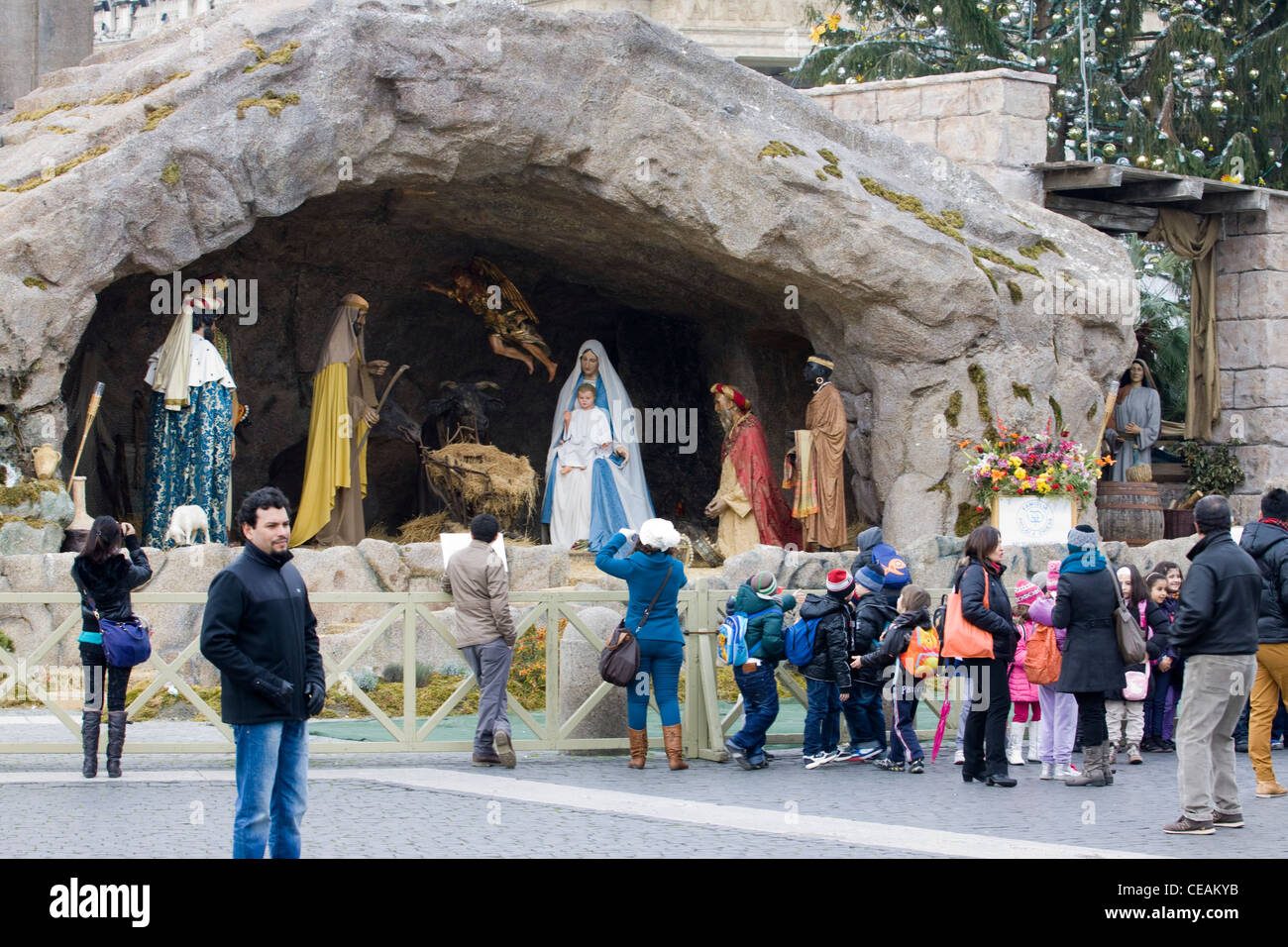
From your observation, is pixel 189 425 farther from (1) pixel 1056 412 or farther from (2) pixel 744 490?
(1) pixel 1056 412

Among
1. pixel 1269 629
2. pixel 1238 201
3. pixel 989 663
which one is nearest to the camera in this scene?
pixel 1269 629

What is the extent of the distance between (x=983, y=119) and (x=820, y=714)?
9200mm

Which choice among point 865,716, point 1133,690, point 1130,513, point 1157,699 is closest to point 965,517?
point 1130,513

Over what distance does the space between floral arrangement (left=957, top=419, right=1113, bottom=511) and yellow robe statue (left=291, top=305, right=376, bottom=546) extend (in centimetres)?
543

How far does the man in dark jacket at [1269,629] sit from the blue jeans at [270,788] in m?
4.76

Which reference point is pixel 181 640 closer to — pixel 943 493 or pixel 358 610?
pixel 358 610

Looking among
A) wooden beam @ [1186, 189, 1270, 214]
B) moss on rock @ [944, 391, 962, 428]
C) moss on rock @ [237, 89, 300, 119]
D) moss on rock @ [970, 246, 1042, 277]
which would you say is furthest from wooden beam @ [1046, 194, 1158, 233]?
moss on rock @ [237, 89, 300, 119]

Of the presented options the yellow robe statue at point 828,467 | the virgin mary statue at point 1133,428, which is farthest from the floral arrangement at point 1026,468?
the virgin mary statue at point 1133,428

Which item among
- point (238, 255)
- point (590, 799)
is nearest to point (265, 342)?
point (238, 255)

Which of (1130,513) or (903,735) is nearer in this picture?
(903,735)

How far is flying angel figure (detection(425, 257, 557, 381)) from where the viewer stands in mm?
16422

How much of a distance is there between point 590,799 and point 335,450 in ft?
23.6

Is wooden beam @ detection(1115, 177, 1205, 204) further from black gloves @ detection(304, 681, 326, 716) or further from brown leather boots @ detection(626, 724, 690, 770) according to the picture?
black gloves @ detection(304, 681, 326, 716)

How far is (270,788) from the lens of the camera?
19.7ft
